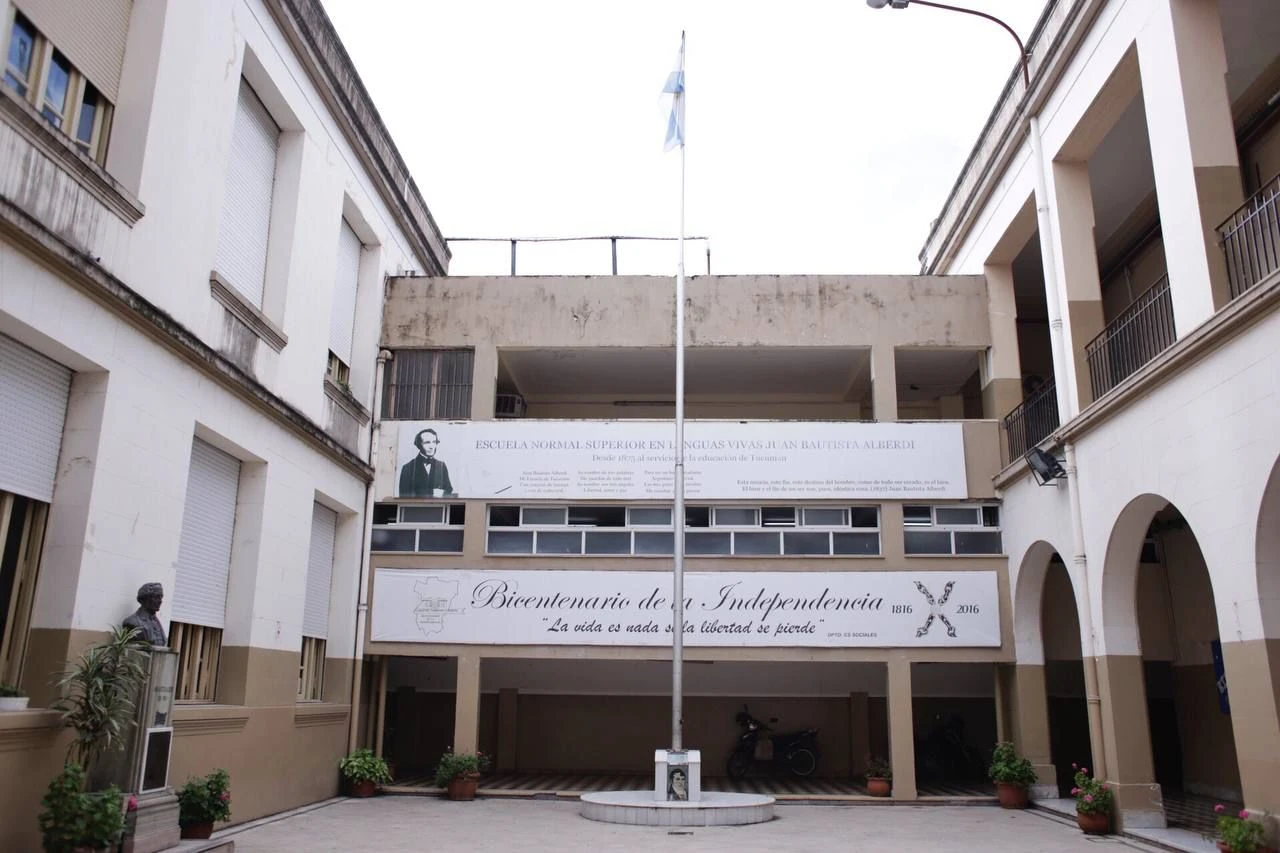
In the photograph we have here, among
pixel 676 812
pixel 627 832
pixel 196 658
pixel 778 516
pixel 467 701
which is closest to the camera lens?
pixel 196 658

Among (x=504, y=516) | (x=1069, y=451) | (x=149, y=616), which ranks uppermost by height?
(x=1069, y=451)

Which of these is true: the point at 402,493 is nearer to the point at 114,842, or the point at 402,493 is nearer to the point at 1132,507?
the point at 114,842

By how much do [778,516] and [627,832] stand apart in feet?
18.8

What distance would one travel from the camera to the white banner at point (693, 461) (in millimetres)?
15180

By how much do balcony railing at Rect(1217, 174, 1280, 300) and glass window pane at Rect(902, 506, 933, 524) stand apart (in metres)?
6.55

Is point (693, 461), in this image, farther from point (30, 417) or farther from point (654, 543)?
point (30, 417)

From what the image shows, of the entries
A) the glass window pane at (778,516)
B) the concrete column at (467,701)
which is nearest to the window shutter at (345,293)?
the concrete column at (467,701)

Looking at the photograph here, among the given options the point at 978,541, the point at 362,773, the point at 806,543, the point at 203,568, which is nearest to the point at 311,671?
the point at 362,773

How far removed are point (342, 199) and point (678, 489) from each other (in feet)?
20.1

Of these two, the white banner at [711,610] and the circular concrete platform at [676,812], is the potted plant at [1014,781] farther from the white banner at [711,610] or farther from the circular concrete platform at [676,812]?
Result: the circular concrete platform at [676,812]

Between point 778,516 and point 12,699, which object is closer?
point 12,699

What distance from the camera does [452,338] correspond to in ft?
52.9

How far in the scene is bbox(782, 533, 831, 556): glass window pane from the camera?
15122 millimetres

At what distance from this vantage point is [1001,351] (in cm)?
1559
